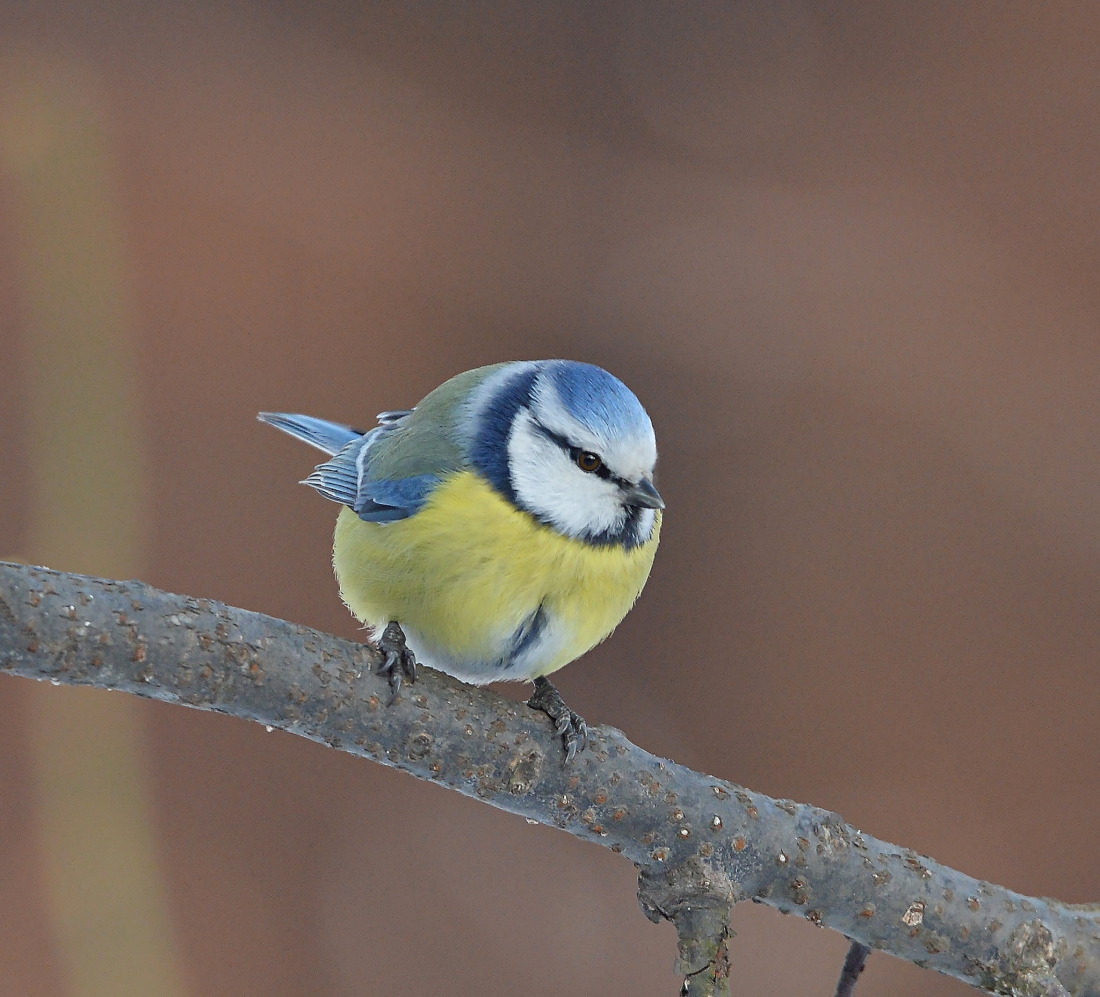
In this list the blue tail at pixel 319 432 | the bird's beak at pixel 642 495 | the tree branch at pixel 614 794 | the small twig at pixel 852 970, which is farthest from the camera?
the blue tail at pixel 319 432

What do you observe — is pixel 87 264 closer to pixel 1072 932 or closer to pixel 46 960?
pixel 46 960

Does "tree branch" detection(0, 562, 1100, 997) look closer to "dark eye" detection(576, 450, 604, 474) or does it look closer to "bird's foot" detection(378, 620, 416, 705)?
"bird's foot" detection(378, 620, 416, 705)

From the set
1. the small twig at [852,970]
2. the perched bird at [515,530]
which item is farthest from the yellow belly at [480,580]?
the small twig at [852,970]

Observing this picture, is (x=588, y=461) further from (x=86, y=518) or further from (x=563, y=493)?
(x=86, y=518)

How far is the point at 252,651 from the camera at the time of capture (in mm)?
482

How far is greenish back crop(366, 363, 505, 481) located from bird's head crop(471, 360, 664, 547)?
0.02m

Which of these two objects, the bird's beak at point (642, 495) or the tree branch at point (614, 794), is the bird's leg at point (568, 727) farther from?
the bird's beak at point (642, 495)

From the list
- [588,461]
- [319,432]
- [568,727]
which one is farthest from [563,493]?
[319,432]

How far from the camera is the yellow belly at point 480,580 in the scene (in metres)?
0.68

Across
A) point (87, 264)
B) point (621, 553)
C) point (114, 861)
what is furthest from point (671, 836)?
point (87, 264)

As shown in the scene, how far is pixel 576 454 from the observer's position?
2.31 feet

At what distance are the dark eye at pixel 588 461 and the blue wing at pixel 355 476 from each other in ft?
0.35

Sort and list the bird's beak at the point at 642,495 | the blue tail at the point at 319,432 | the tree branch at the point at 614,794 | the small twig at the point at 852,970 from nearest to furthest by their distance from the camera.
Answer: the tree branch at the point at 614,794, the small twig at the point at 852,970, the bird's beak at the point at 642,495, the blue tail at the point at 319,432

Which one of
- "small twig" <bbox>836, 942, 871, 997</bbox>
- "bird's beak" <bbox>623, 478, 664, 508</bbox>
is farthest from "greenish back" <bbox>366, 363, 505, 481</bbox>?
"small twig" <bbox>836, 942, 871, 997</bbox>
